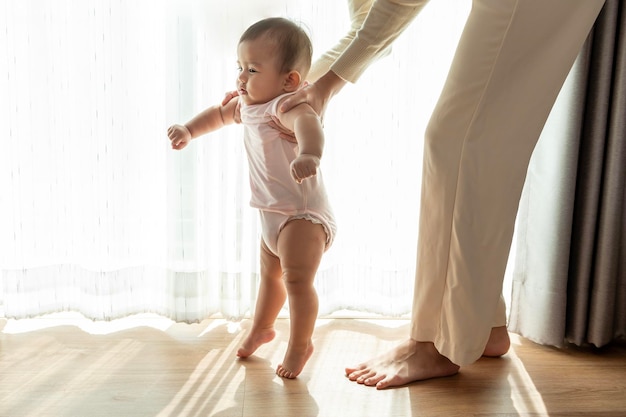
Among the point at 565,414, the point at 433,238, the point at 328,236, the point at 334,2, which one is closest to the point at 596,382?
the point at 565,414

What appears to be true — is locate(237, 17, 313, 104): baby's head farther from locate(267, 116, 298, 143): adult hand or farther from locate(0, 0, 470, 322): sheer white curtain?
locate(0, 0, 470, 322): sheer white curtain

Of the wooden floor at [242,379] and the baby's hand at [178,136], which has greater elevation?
the baby's hand at [178,136]

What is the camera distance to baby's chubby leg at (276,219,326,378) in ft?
4.87

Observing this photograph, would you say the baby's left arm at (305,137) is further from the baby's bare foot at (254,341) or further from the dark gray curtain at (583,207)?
the dark gray curtain at (583,207)

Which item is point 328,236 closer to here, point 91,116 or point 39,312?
point 91,116

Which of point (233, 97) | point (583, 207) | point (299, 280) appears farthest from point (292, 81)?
point (583, 207)

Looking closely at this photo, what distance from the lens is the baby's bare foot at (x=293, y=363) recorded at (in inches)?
58.4

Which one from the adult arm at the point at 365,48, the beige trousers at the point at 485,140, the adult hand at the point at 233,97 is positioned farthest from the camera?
the adult hand at the point at 233,97

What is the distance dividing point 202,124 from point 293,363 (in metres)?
0.58

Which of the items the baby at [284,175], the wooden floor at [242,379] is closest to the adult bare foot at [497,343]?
the wooden floor at [242,379]

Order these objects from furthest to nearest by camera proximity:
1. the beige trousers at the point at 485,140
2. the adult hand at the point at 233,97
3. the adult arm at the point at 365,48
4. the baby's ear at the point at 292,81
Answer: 1. the adult hand at the point at 233,97
2. the baby's ear at the point at 292,81
3. the adult arm at the point at 365,48
4. the beige trousers at the point at 485,140

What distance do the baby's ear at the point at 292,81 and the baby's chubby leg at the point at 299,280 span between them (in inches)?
11.6

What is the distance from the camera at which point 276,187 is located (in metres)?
1.53

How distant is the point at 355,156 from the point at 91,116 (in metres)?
0.67
